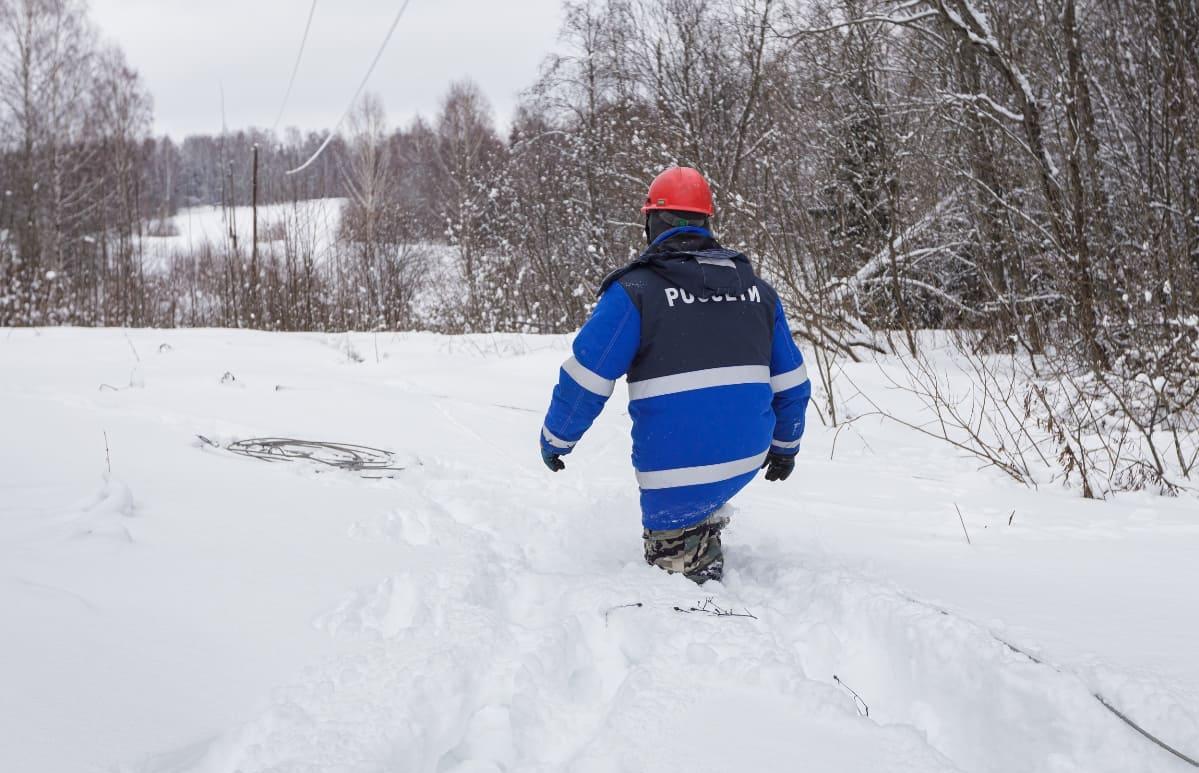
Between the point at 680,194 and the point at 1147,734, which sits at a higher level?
the point at 680,194

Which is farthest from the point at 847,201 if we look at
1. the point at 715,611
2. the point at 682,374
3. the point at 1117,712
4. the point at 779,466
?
the point at 1117,712

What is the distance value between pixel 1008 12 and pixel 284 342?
998 cm

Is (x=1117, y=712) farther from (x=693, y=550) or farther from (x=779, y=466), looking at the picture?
(x=779, y=466)

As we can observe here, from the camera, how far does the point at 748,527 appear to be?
3.45 m

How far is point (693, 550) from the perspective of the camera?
2.76 m

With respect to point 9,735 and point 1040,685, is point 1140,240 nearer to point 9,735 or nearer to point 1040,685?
point 1040,685

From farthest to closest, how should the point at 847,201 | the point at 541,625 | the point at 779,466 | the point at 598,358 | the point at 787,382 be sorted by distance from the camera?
the point at 847,201, the point at 779,466, the point at 787,382, the point at 598,358, the point at 541,625

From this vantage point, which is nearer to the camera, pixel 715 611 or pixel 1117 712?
pixel 1117 712

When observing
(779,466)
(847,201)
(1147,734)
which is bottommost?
(1147,734)

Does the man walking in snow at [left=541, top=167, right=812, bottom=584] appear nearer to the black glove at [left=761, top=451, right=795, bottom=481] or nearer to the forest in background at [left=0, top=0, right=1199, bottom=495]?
the black glove at [left=761, top=451, right=795, bottom=481]

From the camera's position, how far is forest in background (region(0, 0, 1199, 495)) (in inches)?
215

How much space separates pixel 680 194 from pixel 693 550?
4.43 feet

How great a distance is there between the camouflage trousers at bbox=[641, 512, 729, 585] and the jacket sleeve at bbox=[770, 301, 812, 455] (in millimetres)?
508

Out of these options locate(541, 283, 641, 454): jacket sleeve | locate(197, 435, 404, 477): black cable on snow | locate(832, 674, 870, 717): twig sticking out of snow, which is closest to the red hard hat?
locate(541, 283, 641, 454): jacket sleeve
